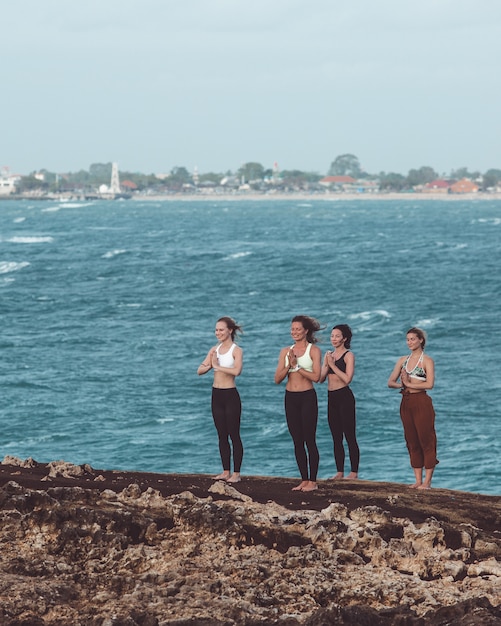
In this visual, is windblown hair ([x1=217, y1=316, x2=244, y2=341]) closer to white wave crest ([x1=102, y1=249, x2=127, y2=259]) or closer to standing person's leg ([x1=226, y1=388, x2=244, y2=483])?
standing person's leg ([x1=226, y1=388, x2=244, y2=483])

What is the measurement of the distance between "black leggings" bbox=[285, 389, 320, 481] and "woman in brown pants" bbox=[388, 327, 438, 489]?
2.87ft

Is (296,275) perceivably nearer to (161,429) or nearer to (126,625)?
(161,429)

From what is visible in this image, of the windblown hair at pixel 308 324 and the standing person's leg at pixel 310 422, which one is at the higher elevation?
the windblown hair at pixel 308 324

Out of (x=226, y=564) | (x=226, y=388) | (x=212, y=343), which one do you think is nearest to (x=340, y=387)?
(x=226, y=388)

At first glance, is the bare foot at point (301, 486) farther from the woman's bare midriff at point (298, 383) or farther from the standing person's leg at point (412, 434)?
the standing person's leg at point (412, 434)

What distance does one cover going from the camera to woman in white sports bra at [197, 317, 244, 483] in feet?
32.5

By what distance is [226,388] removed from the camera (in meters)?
9.97

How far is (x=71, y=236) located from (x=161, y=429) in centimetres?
8226

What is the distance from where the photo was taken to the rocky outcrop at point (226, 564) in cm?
636

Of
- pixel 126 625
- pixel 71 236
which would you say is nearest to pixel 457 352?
pixel 126 625

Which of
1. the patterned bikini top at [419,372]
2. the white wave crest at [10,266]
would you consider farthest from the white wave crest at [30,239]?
the patterned bikini top at [419,372]

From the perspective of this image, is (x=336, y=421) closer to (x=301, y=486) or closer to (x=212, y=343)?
(x=301, y=486)

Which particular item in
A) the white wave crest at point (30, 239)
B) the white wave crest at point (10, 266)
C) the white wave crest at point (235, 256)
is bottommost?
the white wave crest at point (30, 239)

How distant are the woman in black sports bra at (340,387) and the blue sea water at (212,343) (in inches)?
334
